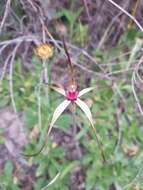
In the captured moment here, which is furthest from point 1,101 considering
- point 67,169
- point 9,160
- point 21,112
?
point 67,169

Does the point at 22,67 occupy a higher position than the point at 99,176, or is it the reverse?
the point at 22,67

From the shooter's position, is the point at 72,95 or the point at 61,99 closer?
the point at 72,95

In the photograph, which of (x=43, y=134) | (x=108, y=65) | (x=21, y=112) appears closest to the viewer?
(x=43, y=134)

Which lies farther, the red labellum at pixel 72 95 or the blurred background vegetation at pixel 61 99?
the blurred background vegetation at pixel 61 99

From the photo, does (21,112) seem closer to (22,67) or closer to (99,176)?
(22,67)

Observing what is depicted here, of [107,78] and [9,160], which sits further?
[107,78]

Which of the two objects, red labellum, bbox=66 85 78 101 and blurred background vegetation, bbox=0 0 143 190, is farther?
blurred background vegetation, bbox=0 0 143 190

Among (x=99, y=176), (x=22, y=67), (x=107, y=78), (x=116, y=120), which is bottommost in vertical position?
(x=99, y=176)

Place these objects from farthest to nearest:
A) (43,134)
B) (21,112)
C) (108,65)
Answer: (108,65) → (21,112) → (43,134)
